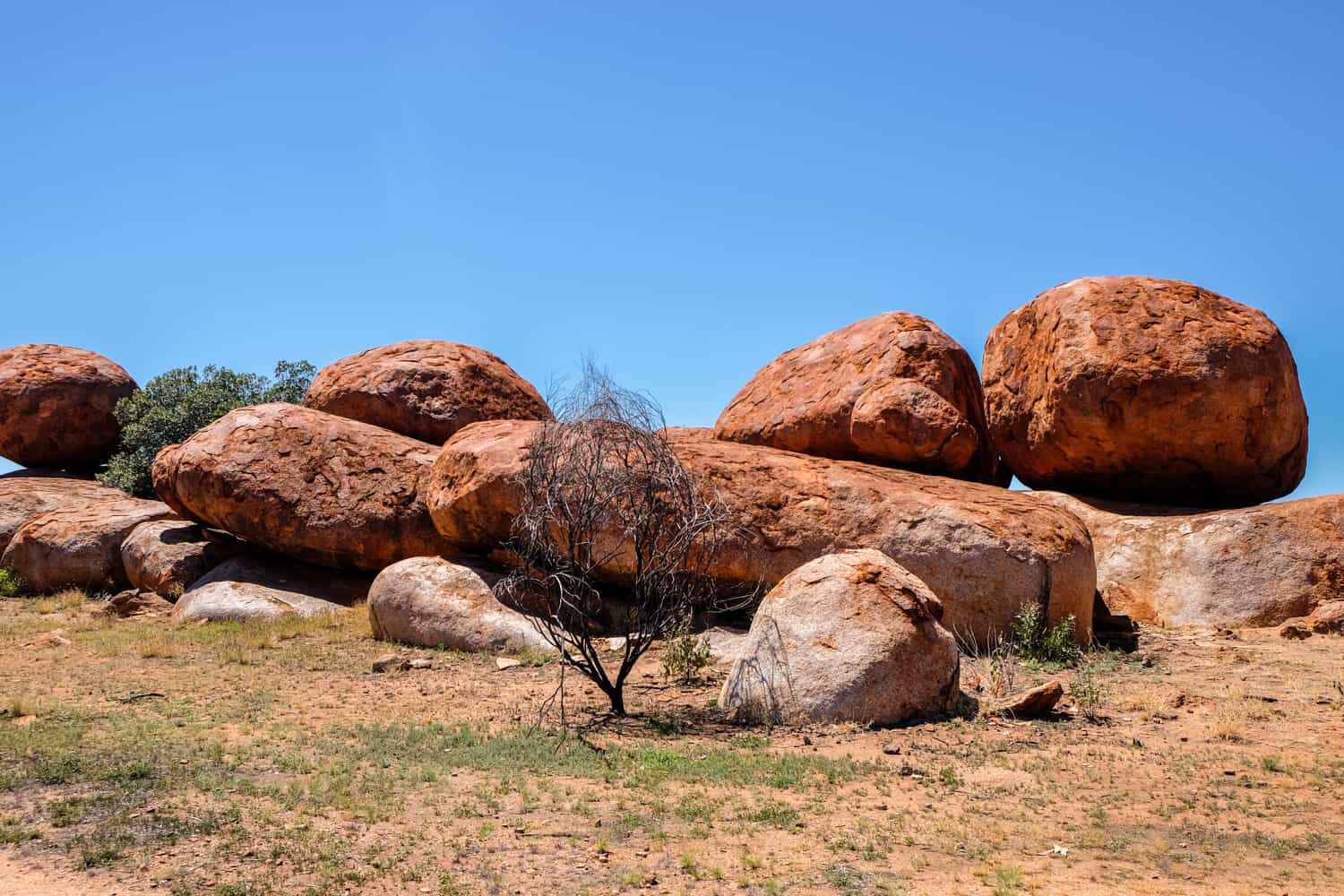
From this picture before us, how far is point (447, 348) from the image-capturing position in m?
19.5

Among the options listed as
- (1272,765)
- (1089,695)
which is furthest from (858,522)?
(1272,765)

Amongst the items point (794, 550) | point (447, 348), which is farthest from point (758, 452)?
point (447, 348)

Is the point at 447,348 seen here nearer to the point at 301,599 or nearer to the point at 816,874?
the point at 301,599

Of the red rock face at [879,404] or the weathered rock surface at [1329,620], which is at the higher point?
the red rock face at [879,404]

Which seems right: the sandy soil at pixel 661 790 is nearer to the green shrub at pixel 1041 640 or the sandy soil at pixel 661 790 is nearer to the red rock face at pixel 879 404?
the green shrub at pixel 1041 640

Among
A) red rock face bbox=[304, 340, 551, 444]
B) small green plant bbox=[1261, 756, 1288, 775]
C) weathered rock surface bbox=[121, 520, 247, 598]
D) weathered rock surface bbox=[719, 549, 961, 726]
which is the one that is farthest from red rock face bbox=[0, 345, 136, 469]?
small green plant bbox=[1261, 756, 1288, 775]

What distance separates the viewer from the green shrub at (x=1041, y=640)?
12.1 metres

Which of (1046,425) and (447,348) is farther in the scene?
(447,348)

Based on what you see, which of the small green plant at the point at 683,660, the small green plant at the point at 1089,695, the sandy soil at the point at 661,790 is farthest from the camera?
the small green plant at the point at 683,660

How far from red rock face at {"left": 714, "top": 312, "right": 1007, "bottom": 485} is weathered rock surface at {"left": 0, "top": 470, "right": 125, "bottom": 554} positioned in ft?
44.6

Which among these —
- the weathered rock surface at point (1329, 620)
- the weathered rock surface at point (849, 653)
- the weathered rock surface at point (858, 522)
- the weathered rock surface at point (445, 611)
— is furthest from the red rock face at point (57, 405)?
the weathered rock surface at point (1329, 620)

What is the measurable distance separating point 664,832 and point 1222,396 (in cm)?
1082

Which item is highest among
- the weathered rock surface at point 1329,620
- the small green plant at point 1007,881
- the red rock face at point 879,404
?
the red rock face at point 879,404

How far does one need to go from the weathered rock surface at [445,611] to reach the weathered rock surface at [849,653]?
13.6ft
